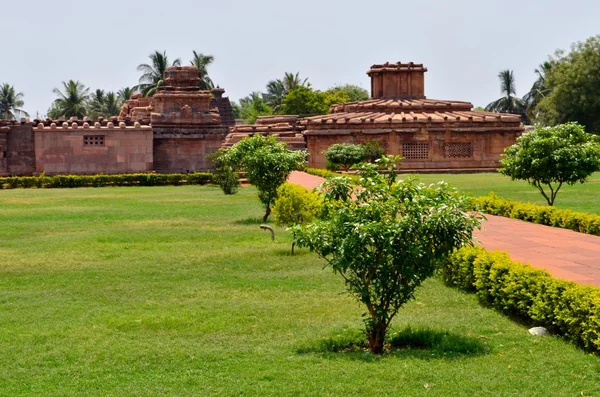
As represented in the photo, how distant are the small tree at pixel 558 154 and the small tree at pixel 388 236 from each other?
8.92 metres

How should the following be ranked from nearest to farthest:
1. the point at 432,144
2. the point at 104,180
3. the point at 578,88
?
the point at 104,180 < the point at 432,144 < the point at 578,88

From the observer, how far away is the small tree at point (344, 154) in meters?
31.0

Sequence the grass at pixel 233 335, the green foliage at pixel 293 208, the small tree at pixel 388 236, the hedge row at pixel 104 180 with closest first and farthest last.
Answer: the grass at pixel 233 335 < the small tree at pixel 388 236 < the green foliage at pixel 293 208 < the hedge row at pixel 104 180

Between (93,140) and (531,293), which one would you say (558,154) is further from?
(93,140)

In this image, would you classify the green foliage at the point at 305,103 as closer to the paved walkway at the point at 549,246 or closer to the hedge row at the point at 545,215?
the hedge row at the point at 545,215

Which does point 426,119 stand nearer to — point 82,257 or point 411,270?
point 82,257

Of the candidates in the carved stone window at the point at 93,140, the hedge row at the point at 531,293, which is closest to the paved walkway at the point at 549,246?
the hedge row at the point at 531,293

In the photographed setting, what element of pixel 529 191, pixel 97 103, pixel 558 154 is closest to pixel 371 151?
pixel 529 191

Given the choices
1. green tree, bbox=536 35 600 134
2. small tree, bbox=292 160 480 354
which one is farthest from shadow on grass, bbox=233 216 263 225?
green tree, bbox=536 35 600 134

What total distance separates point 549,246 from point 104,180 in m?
22.6

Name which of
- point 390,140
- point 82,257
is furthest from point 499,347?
point 390,140

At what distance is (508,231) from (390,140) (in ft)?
72.1

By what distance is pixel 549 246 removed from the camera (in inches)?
423

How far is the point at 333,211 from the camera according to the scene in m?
6.92
